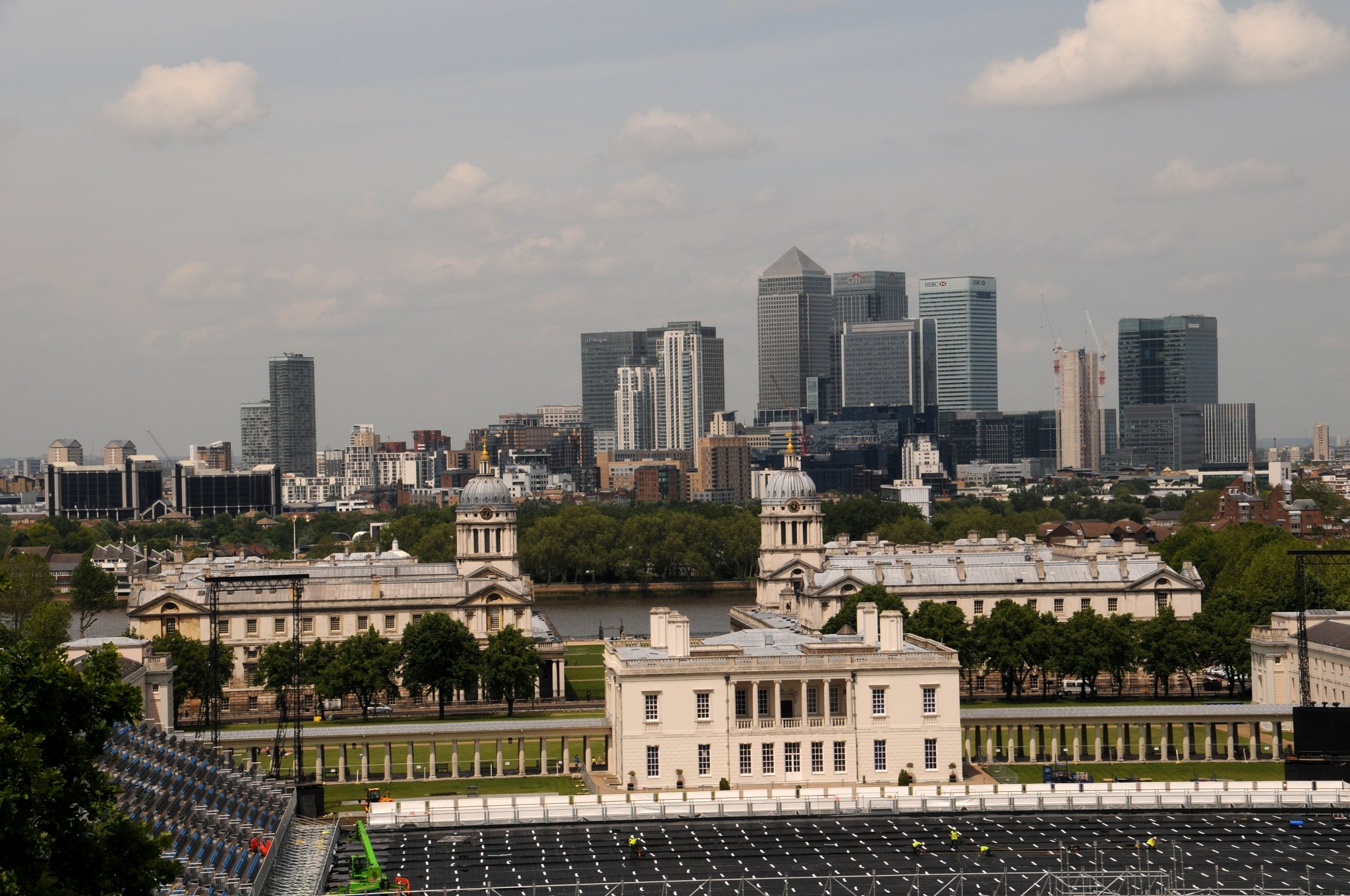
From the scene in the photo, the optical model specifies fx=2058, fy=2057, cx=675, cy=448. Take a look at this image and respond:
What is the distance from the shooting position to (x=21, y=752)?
43.2 metres

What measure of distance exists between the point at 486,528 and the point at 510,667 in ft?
104

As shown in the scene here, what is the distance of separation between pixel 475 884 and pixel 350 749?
37221 millimetres

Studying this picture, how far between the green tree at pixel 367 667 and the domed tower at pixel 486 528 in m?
23.9

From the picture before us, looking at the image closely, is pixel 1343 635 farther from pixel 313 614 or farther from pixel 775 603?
pixel 313 614

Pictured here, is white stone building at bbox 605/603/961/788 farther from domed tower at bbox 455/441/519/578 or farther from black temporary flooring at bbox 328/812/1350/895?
domed tower at bbox 455/441/519/578

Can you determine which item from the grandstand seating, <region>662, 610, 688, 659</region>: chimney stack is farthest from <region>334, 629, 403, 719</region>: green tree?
Answer: <region>662, 610, 688, 659</region>: chimney stack

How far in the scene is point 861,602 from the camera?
123938 millimetres

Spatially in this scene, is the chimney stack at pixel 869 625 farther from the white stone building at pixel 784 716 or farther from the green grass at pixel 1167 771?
the green grass at pixel 1167 771

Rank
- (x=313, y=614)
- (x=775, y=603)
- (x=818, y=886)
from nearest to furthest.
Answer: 1. (x=818, y=886)
2. (x=313, y=614)
3. (x=775, y=603)

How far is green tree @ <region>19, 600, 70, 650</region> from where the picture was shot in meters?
123

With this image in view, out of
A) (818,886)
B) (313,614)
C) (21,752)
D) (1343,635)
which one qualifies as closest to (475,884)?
(818,886)

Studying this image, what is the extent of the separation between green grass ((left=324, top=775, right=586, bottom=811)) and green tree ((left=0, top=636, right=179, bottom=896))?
3961 centimetres

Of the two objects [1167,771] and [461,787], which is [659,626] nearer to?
[461,787]

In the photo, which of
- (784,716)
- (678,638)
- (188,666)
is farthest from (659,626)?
(188,666)
